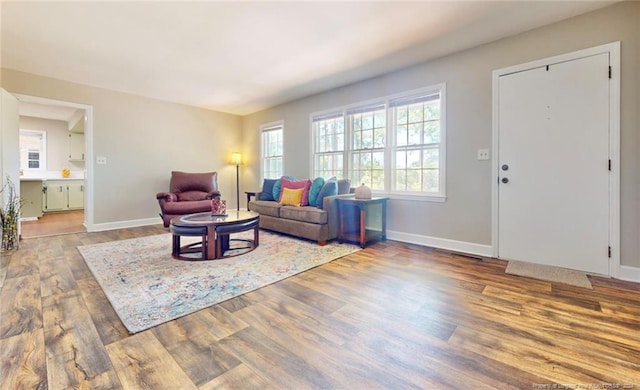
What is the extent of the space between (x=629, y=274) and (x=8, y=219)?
21.4 ft

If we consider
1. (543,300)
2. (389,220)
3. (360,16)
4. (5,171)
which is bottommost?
(543,300)

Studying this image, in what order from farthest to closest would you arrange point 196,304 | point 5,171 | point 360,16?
point 5,171, point 360,16, point 196,304

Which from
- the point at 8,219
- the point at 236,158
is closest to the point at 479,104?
the point at 236,158

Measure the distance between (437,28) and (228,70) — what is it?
2667 millimetres

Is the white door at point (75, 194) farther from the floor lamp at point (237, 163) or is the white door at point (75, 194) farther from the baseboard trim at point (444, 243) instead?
the baseboard trim at point (444, 243)

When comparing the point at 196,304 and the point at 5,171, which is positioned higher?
the point at 5,171

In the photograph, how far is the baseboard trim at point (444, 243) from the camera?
314cm

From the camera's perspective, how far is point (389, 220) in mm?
3957

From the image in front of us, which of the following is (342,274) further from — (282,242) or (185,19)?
(185,19)

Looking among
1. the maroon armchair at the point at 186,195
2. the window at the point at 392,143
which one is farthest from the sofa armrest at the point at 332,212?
the maroon armchair at the point at 186,195

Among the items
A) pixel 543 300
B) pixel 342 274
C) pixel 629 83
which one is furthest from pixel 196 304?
pixel 629 83

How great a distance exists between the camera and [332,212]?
11.9ft

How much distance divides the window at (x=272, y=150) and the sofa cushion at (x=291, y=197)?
5.17ft

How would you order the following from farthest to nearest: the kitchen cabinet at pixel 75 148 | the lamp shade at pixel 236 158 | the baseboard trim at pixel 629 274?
the kitchen cabinet at pixel 75 148, the lamp shade at pixel 236 158, the baseboard trim at pixel 629 274
